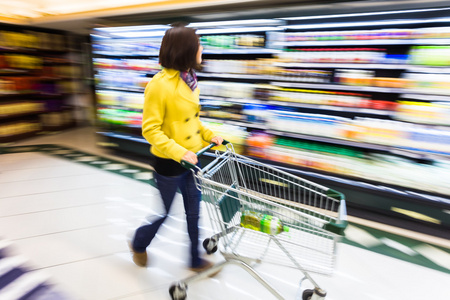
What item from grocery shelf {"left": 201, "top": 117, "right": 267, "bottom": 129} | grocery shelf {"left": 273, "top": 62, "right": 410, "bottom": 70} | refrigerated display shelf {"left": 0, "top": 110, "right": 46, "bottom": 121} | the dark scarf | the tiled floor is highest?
grocery shelf {"left": 273, "top": 62, "right": 410, "bottom": 70}

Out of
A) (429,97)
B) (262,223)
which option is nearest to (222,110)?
(429,97)

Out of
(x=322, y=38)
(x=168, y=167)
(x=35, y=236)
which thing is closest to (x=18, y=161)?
(x=35, y=236)

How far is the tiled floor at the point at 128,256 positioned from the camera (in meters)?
1.94

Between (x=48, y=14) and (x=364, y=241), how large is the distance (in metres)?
5.77

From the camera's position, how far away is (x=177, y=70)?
5.44ft

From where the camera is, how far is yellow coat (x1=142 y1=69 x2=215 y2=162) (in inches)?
63.4

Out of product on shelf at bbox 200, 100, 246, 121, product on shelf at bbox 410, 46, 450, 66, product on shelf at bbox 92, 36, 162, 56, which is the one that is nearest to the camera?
product on shelf at bbox 410, 46, 450, 66

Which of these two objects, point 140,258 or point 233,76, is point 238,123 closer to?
point 233,76

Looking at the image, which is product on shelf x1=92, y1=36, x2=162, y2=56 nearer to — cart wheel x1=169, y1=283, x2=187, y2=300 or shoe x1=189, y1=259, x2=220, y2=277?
shoe x1=189, y1=259, x2=220, y2=277

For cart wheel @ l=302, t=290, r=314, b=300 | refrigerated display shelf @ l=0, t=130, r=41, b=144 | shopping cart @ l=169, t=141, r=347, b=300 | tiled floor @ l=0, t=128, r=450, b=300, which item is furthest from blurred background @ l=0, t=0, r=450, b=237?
refrigerated display shelf @ l=0, t=130, r=41, b=144

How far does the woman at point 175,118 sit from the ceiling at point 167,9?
1525mm

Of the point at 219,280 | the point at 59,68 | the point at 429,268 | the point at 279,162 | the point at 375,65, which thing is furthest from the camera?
the point at 59,68

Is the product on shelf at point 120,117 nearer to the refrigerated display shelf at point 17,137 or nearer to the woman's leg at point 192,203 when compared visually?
the refrigerated display shelf at point 17,137

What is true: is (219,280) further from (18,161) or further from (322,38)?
(18,161)
